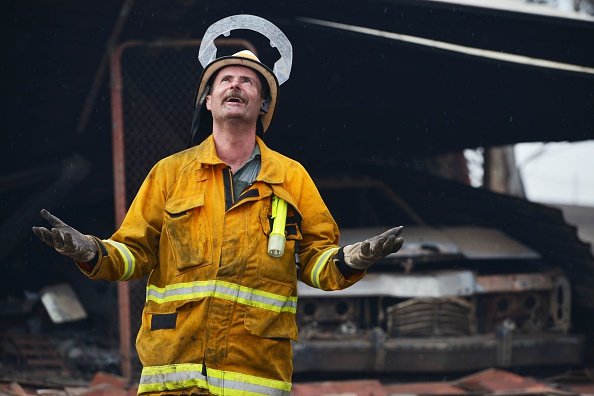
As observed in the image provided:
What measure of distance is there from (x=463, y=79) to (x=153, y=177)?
5.38 metres

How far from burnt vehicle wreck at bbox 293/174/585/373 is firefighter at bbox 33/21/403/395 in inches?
157

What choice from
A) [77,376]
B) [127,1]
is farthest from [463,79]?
[77,376]

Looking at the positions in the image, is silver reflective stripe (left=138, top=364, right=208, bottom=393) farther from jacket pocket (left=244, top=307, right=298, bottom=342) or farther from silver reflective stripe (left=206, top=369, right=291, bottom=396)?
jacket pocket (left=244, top=307, right=298, bottom=342)

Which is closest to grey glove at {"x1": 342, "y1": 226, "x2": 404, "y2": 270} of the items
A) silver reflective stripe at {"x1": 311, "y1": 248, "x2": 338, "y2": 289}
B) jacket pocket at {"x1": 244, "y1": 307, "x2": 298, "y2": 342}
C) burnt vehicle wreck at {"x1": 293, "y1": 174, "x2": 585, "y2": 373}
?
silver reflective stripe at {"x1": 311, "y1": 248, "x2": 338, "y2": 289}

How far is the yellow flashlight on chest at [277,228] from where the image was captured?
3760 millimetres

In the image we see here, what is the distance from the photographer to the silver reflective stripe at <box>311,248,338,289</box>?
3.85m

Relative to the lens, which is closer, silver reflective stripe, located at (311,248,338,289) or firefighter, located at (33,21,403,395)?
firefighter, located at (33,21,403,395)

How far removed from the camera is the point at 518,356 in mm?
8133

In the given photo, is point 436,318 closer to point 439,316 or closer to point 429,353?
point 439,316

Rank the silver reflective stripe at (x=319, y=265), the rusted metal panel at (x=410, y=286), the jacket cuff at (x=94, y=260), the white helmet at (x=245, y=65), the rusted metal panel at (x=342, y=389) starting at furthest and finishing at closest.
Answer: the rusted metal panel at (x=410, y=286)
the rusted metal panel at (x=342, y=389)
the white helmet at (x=245, y=65)
the silver reflective stripe at (x=319, y=265)
the jacket cuff at (x=94, y=260)

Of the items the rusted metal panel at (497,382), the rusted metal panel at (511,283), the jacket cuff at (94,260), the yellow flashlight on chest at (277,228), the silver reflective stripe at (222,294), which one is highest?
the rusted metal panel at (511,283)

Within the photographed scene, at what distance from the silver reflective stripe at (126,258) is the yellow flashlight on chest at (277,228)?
538 millimetres

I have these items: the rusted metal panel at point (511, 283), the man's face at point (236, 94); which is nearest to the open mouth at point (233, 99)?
the man's face at point (236, 94)

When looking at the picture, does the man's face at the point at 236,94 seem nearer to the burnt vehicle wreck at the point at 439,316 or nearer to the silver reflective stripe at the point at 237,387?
the silver reflective stripe at the point at 237,387
